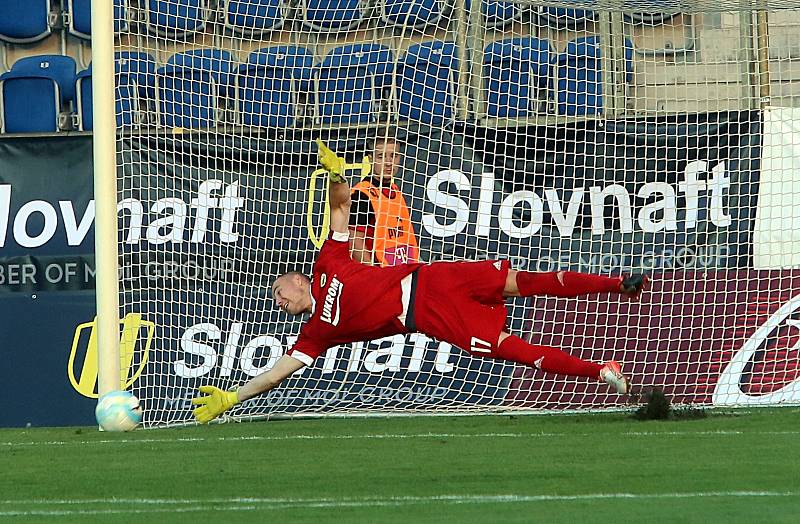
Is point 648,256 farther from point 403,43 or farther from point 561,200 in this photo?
point 403,43

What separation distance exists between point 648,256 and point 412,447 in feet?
11.2

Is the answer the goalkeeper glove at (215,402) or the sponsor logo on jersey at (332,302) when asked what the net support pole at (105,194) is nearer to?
the goalkeeper glove at (215,402)

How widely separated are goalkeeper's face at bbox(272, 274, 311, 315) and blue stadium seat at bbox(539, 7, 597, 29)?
300cm

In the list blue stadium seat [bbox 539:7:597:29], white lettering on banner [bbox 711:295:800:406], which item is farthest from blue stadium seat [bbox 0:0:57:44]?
white lettering on banner [bbox 711:295:800:406]

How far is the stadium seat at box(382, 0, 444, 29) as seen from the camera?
9.74 metres

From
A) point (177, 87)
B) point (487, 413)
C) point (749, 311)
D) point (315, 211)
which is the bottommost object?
point (487, 413)

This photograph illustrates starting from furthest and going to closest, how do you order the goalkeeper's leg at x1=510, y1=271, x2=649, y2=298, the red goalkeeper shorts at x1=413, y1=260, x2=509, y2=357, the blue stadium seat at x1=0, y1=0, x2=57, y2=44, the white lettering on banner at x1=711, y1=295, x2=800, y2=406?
1. the blue stadium seat at x1=0, y1=0, x2=57, y2=44
2. the white lettering on banner at x1=711, y1=295, x2=800, y2=406
3. the red goalkeeper shorts at x1=413, y1=260, x2=509, y2=357
4. the goalkeeper's leg at x1=510, y1=271, x2=649, y2=298

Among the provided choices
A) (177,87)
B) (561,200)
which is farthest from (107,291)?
(561,200)

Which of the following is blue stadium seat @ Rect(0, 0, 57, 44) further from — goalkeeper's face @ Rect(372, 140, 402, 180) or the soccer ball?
the soccer ball

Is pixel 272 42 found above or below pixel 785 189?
above

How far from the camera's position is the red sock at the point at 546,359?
307 inches

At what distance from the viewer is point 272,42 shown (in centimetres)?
982

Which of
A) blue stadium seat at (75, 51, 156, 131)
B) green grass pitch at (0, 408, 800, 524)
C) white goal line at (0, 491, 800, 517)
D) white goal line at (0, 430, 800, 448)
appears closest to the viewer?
green grass pitch at (0, 408, 800, 524)

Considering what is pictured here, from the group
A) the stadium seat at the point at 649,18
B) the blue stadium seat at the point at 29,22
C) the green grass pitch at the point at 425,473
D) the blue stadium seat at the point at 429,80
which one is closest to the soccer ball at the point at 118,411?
the green grass pitch at the point at 425,473
